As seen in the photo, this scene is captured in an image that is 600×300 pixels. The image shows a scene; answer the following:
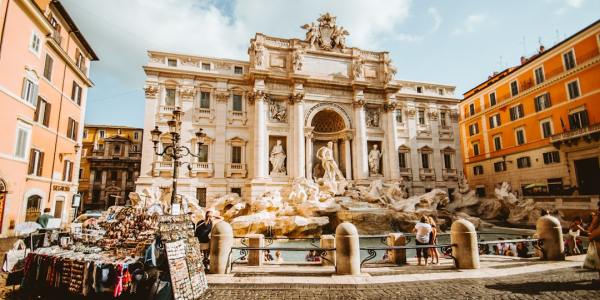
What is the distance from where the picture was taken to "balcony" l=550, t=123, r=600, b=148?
1938 centimetres

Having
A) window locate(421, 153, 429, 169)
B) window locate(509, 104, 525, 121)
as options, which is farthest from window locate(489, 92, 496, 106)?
window locate(421, 153, 429, 169)

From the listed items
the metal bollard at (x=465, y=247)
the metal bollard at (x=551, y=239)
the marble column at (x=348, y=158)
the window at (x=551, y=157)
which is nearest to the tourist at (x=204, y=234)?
the metal bollard at (x=465, y=247)

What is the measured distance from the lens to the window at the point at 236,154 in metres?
22.2

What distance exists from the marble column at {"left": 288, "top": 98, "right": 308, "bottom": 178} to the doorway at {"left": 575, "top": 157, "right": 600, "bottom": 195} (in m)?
20.7

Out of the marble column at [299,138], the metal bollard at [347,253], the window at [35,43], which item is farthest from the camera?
the marble column at [299,138]

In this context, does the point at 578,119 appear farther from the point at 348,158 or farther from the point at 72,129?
the point at 72,129

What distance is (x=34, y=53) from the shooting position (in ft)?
45.3

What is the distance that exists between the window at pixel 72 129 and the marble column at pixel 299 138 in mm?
15444

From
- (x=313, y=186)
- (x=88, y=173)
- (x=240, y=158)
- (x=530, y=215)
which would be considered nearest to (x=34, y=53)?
(x=240, y=158)

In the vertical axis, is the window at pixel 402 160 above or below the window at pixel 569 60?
below

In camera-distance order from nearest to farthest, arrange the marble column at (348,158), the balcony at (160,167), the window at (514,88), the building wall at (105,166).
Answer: the balcony at (160,167) < the marble column at (348,158) < the window at (514,88) < the building wall at (105,166)

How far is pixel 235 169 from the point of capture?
71.4 feet

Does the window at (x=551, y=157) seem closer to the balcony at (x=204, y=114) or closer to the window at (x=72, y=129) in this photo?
the balcony at (x=204, y=114)

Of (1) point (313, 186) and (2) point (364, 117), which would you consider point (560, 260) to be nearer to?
(1) point (313, 186)
